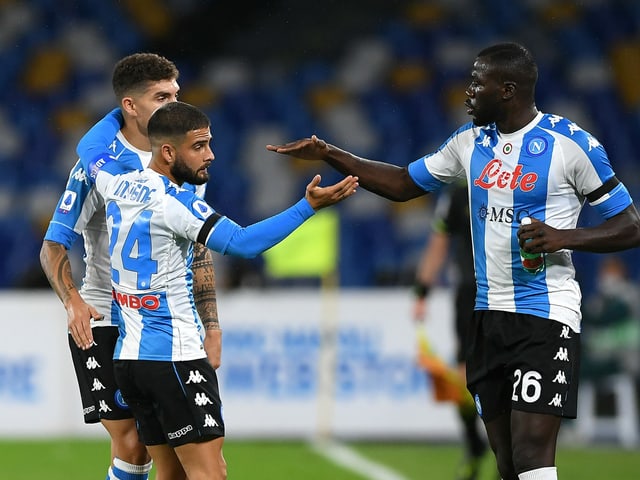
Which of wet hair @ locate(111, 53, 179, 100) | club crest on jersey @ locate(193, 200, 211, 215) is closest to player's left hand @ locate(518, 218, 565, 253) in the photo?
club crest on jersey @ locate(193, 200, 211, 215)

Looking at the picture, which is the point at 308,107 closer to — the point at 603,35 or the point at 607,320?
the point at 603,35

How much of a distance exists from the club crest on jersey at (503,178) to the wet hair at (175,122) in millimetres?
1267

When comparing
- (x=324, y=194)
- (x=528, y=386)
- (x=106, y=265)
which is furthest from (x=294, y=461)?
(x=324, y=194)

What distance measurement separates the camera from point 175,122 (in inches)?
196

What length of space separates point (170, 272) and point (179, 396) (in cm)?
52

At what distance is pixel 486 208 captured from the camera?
5375mm

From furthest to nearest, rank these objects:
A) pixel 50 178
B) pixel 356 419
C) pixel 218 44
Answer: pixel 218 44, pixel 50 178, pixel 356 419

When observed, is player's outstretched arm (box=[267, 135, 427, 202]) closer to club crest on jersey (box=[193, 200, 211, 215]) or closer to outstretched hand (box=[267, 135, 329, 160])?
outstretched hand (box=[267, 135, 329, 160])

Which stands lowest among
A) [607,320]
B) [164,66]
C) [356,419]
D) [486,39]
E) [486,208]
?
[356,419]

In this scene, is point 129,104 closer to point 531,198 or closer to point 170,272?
point 170,272

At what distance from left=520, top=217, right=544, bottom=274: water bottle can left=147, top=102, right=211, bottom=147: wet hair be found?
1427 mm

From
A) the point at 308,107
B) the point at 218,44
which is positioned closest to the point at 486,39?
the point at 308,107

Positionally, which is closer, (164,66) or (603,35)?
(164,66)

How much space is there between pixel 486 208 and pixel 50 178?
12.4 meters
